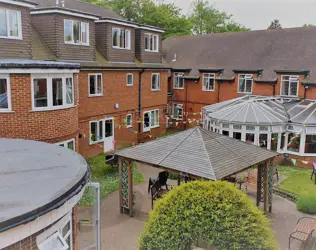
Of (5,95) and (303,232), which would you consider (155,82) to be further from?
(303,232)

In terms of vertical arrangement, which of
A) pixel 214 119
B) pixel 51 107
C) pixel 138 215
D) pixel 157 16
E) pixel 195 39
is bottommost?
pixel 138 215

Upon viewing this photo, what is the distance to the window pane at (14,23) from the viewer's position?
13492mm

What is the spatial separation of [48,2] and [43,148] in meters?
15.2

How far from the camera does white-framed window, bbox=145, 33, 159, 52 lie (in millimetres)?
22156

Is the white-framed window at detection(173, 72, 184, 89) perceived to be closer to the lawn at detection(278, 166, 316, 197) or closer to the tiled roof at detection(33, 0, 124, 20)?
the tiled roof at detection(33, 0, 124, 20)

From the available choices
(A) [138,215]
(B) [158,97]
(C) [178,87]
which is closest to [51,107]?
(A) [138,215]

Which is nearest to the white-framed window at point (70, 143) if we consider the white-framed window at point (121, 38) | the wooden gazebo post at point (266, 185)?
the wooden gazebo post at point (266, 185)

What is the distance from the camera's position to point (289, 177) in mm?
15656

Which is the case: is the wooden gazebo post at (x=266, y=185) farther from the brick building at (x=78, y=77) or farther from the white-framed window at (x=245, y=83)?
the white-framed window at (x=245, y=83)

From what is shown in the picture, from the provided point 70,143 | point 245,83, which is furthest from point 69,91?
point 245,83

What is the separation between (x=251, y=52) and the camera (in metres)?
25.3

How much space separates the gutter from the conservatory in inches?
575

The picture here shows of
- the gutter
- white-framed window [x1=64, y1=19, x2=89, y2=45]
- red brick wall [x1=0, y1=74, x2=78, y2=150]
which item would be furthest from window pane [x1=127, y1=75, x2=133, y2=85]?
the gutter

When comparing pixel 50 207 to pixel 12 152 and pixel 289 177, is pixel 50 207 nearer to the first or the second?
pixel 12 152
